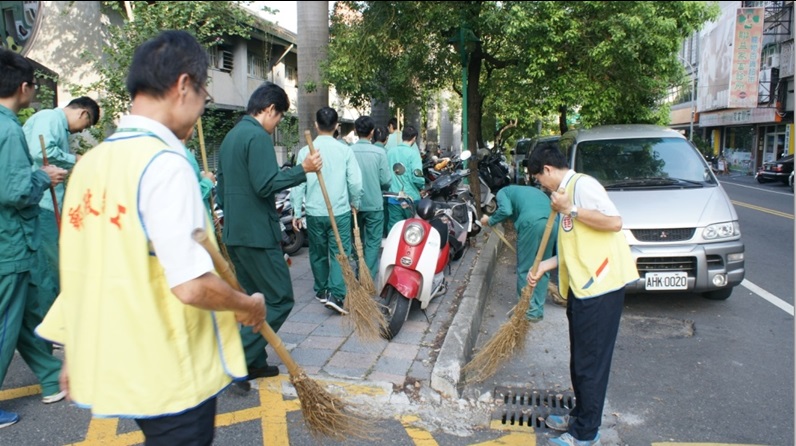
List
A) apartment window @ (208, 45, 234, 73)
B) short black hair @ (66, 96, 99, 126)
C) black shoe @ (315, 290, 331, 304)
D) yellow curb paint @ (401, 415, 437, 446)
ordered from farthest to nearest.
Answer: apartment window @ (208, 45, 234, 73), black shoe @ (315, 290, 331, 304), short black hair @ (66, 96, 99, 126), yellow curb paint @ (401, 415, 437, 446)

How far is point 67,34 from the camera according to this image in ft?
33.5

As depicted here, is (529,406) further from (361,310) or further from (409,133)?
(409,133)

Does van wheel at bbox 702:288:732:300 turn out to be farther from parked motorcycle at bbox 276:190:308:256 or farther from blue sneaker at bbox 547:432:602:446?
parked motorcycle at bbox 276:190:308:256

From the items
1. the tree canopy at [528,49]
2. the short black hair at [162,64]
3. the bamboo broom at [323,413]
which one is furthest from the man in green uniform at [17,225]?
the tree canopy at [528,49]

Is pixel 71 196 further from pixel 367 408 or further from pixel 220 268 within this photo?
pixel 367 408

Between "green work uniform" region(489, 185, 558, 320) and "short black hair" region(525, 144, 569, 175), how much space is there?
1.82 meters

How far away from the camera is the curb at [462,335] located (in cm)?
367

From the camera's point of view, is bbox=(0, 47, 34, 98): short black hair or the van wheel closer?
bbox=(0, 47, 34, 98): short black hair

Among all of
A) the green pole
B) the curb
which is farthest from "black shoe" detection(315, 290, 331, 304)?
the green pole

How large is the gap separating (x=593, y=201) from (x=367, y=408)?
5.91ft

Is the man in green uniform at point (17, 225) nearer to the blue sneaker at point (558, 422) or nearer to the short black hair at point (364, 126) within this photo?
the short black hair at point (364, 126)

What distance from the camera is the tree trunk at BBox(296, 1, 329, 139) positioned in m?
8.38

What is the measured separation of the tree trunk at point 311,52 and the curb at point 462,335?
3.75 m

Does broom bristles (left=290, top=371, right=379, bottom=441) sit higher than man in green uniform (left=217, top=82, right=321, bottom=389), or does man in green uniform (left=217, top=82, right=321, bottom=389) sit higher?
man in green uniform (left=217, top=82, right=321, bottom=389)
